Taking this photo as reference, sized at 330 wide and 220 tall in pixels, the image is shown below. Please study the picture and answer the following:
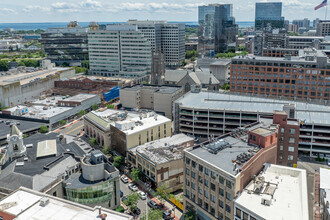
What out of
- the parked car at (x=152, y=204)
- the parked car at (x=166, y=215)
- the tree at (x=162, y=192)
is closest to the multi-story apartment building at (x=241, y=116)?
the tree at (x=162, y=192)

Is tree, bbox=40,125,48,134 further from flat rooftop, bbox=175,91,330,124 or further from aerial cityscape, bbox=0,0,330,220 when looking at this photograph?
flat rooftop, bbox=175,91,330,124

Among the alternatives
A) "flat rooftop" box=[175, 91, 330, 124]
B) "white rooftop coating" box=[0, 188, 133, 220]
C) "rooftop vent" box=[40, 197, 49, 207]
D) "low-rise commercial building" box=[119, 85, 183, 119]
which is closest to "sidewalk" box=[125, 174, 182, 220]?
"white rooftop coating" box=[0, 188, 133, 220]

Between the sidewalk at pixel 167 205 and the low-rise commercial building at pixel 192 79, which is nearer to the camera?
the sidewalk at pixel 167 205

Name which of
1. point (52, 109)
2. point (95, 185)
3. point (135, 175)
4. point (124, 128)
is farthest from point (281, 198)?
point (52, 109)

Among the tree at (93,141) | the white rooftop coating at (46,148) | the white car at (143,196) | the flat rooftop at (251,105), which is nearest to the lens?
the white car at (143,196)

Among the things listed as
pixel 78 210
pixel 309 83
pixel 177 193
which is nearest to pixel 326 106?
pixel 309 83

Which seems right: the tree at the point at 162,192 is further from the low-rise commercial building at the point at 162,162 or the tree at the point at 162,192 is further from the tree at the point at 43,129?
the tree at the point at 43,129

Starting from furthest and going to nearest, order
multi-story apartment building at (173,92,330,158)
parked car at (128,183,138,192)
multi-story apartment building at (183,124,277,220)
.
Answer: multi-story apartment building at (173,92,330,158) < parked car at (128,183,138,192) < multi-story apartment building at (183,124,277,220)
